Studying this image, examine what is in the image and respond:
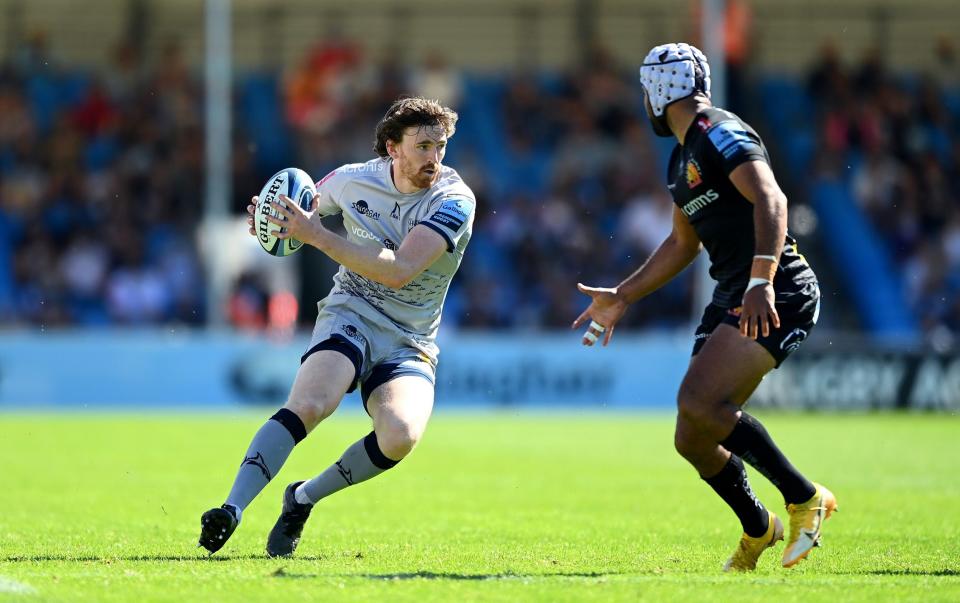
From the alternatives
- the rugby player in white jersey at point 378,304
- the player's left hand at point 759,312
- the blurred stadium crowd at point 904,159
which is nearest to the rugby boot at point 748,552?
the player's left hand at point 759,312

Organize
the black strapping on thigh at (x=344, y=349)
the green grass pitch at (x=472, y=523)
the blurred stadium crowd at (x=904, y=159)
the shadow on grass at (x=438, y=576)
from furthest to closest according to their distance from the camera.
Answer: the blurred stadium crowd at (x=904, y=159) < the black strapping on thigh at (x=344, y=349) < the shadow on grass at (x=438, y=576) < the green grass pitch at (x=472, y=523)

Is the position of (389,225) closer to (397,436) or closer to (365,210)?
(365,210)

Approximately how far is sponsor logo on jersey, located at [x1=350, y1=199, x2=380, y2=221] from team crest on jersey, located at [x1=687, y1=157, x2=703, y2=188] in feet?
5.78

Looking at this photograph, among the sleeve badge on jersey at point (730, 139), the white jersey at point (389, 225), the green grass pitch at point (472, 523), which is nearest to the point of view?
the green grass pitch at point (472, 523)

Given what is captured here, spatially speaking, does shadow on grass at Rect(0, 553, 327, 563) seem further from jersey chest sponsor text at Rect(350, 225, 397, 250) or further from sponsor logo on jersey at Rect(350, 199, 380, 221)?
sponsor logo on jersey at Rect(350, 199, 380, 221)

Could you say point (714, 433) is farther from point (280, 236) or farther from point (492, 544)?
point (280, 236)

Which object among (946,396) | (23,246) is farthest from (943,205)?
(23,246)

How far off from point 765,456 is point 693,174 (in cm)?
141

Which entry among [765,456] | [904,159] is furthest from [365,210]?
[904,159]

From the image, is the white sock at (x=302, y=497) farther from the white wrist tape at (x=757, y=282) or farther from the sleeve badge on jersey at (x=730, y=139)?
the sleeve badge on jersey at (x=730, y=139)

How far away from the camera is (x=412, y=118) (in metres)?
Answer: 7.49


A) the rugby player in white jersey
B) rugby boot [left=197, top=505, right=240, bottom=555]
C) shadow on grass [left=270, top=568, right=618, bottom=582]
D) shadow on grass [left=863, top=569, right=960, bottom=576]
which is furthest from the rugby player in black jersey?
rugby boot [left=197, top=505, right=240, bottom=555]

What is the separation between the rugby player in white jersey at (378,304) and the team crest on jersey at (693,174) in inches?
47.3

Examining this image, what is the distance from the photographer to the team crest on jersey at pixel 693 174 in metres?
6.89
